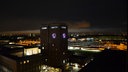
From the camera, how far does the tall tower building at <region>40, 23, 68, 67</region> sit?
34938 millimetres

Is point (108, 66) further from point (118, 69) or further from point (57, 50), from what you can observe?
point (57, 50)

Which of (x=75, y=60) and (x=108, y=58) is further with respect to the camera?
(x=75, y=60)

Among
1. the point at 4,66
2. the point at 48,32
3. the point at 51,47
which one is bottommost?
the point at 4,66

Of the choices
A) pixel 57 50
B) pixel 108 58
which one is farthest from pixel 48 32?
pixel 108 58

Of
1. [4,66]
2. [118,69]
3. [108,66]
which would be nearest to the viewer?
[118,69]

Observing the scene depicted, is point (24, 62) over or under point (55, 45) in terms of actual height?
under

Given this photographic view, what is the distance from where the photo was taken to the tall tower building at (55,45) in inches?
1375

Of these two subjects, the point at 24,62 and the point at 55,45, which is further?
the point at 55,45

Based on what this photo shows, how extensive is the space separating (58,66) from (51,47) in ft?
18.4

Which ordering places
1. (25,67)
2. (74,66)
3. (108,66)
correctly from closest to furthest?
(108,66) < (25,67) < (74,66)

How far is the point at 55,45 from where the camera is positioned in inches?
1411

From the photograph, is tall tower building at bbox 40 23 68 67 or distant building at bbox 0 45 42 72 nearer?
distant building at bbox 0 45 42 72

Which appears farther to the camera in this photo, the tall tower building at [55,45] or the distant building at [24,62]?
the tall tower building at [55,45]

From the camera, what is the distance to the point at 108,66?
517 centimetres
